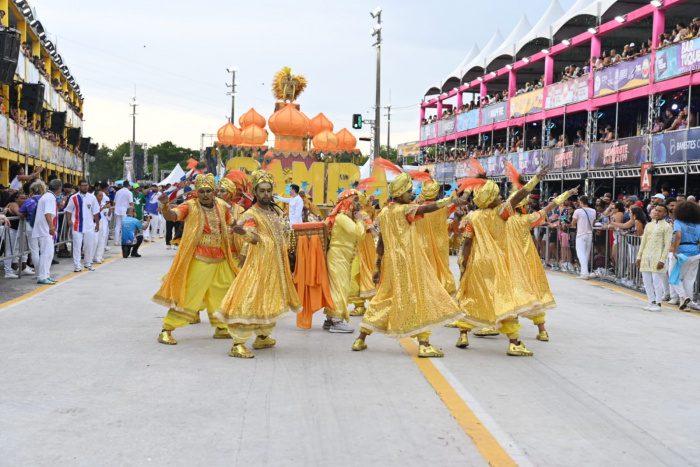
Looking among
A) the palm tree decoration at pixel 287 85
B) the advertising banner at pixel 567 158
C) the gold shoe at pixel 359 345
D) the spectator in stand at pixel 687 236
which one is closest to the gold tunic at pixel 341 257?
the gold shoe at pixel 359 345

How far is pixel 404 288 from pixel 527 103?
2648cm

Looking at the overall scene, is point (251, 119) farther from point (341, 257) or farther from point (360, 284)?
point (341, 257)

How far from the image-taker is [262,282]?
7.66 metres

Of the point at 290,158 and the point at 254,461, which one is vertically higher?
the point at 290,158

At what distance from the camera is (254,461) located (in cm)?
444

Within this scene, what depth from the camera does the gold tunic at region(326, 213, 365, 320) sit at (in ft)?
30.4

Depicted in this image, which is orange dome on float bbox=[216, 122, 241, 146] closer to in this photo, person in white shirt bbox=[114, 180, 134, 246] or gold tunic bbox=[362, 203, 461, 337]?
person in white shirt bbox=[114, 180, 134, 246]

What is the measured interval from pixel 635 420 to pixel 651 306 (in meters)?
7.07

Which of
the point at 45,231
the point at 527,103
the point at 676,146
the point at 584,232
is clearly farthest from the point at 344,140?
the point at 45,231

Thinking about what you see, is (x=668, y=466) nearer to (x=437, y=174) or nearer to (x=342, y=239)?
(x=342, y=239)

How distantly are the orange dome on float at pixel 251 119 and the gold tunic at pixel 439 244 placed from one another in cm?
1809

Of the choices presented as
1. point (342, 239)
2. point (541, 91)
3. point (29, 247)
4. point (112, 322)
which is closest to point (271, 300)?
point (342, 239)

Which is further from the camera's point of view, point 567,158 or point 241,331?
point 567,158

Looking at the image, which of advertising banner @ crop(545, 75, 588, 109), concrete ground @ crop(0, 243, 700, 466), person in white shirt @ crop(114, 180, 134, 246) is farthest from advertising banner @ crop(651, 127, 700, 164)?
person in white shirt @ crop(114, 180, 134, 246)
